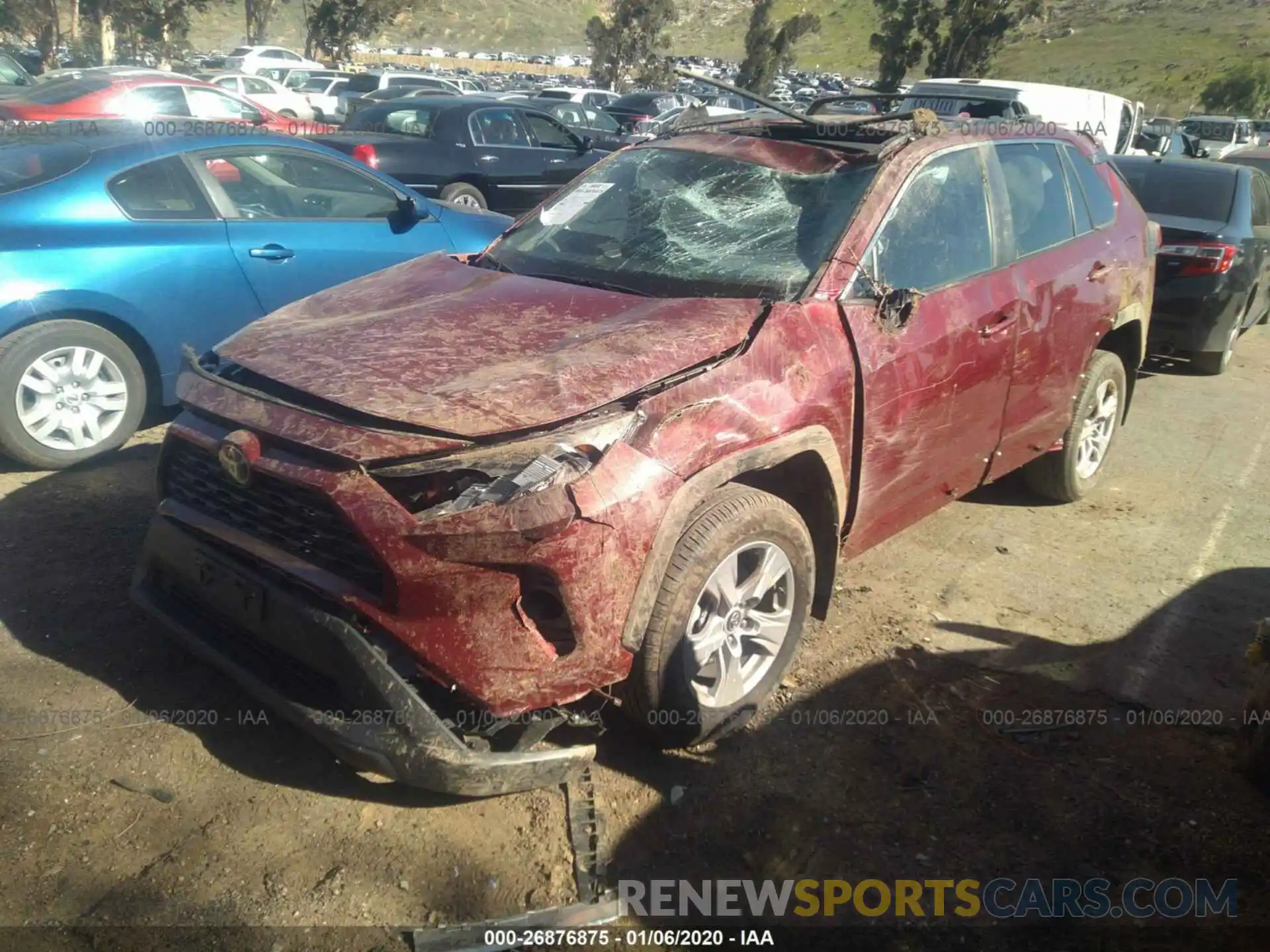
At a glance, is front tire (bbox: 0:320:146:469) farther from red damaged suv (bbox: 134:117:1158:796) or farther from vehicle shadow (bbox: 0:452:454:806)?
red damaged suv (bbox: 134:117:1158:796)

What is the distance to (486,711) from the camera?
8.44 feet

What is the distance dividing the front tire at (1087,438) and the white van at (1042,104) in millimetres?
6492

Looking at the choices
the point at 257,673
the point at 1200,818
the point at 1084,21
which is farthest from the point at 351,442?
the point at 1084,21

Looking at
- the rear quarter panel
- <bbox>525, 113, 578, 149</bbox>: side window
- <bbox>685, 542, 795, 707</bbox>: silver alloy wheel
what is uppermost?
<bbox>525, 113, 578, 149</bbox>: side window

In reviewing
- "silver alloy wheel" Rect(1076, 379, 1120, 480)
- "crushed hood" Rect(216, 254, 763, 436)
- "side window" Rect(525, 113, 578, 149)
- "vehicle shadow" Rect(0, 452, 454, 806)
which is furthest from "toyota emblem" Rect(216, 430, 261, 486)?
"side window" Rect(525, 113, 578, 149)

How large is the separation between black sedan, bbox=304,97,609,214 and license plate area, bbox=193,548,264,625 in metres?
8.14

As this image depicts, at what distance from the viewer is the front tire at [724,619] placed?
9.23ft

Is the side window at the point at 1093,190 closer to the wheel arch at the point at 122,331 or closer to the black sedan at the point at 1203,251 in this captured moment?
the black sedan at the point at 1203,251

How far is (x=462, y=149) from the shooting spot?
36.2 ft

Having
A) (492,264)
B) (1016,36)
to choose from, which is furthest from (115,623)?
(1016,36)

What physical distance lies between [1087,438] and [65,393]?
5085 mm

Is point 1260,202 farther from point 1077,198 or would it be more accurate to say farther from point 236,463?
point 236,463

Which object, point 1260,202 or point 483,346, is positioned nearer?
point 483,346

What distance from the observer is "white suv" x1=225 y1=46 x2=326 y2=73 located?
29.3m
